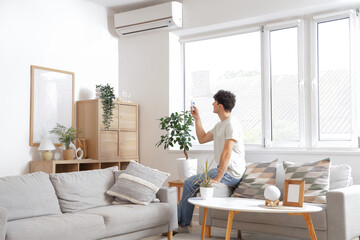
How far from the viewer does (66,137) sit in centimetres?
509

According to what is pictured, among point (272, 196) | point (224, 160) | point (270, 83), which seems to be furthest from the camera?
point (270, 83)

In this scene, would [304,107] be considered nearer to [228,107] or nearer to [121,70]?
[228,107]

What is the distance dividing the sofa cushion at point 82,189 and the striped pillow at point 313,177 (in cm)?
176

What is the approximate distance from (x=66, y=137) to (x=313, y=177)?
296 centimetres

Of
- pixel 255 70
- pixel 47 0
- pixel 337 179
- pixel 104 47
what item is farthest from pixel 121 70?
pixel 337 179

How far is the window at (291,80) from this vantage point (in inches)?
181

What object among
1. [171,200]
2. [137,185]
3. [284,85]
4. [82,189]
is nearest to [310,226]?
[171,200]

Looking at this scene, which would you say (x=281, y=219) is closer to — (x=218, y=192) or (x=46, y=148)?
(x=218, y=192)

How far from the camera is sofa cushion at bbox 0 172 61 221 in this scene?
121 inches

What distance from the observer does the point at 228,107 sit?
4.29m

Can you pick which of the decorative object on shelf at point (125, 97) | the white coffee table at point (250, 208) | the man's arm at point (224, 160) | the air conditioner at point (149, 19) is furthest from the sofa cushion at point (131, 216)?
the air conditioner at point (149, 19)

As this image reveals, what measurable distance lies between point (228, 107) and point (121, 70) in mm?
2427

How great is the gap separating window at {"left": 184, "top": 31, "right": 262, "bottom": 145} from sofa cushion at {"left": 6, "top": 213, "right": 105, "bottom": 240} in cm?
261

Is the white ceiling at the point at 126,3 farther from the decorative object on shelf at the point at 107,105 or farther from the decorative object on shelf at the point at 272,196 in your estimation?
the decorative object on shelf at the point at 272,196
